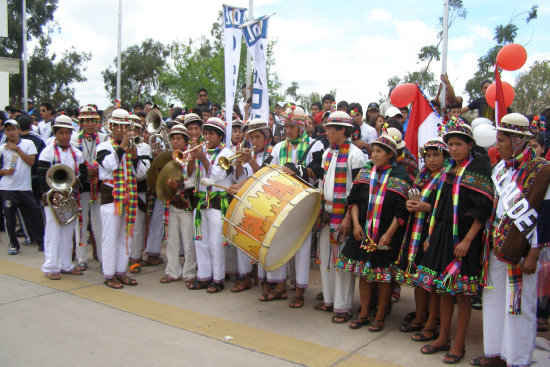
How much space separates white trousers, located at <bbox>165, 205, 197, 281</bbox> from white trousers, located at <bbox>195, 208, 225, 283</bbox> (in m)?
0.30

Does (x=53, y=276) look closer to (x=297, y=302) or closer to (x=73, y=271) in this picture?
(x=73, y=271)

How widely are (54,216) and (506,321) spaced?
5.83 meters

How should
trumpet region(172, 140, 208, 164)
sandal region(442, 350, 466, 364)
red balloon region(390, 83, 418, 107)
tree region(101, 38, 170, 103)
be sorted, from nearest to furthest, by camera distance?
sandal region(442, 350, 466, 364)
trumpet region(172, 140, 208, 164)
red balloon region(390, 83, 418, 107)
tree region(101, 38, 170, 103)

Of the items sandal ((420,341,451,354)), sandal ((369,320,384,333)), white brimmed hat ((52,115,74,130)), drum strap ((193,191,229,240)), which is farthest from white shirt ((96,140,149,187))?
sandal ((420,341,451,354))

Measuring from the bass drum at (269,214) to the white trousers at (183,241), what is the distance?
1.60m

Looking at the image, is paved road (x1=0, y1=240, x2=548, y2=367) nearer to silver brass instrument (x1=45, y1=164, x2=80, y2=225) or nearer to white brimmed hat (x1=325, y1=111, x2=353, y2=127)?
silver brass instrument (x1=45, y1=164, x2=80, y2=225)

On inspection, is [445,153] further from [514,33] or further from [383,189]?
[514,33]

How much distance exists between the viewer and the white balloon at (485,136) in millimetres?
4488

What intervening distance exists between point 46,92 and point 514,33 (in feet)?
133

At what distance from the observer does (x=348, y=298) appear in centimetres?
532

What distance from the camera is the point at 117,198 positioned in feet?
21.0

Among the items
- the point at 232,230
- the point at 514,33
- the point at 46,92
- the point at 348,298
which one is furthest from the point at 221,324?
the point at 46,92

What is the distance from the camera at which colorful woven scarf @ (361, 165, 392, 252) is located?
4.80m

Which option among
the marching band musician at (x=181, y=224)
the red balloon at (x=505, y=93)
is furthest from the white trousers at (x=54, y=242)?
the red balloon at (x=505, y=93)
